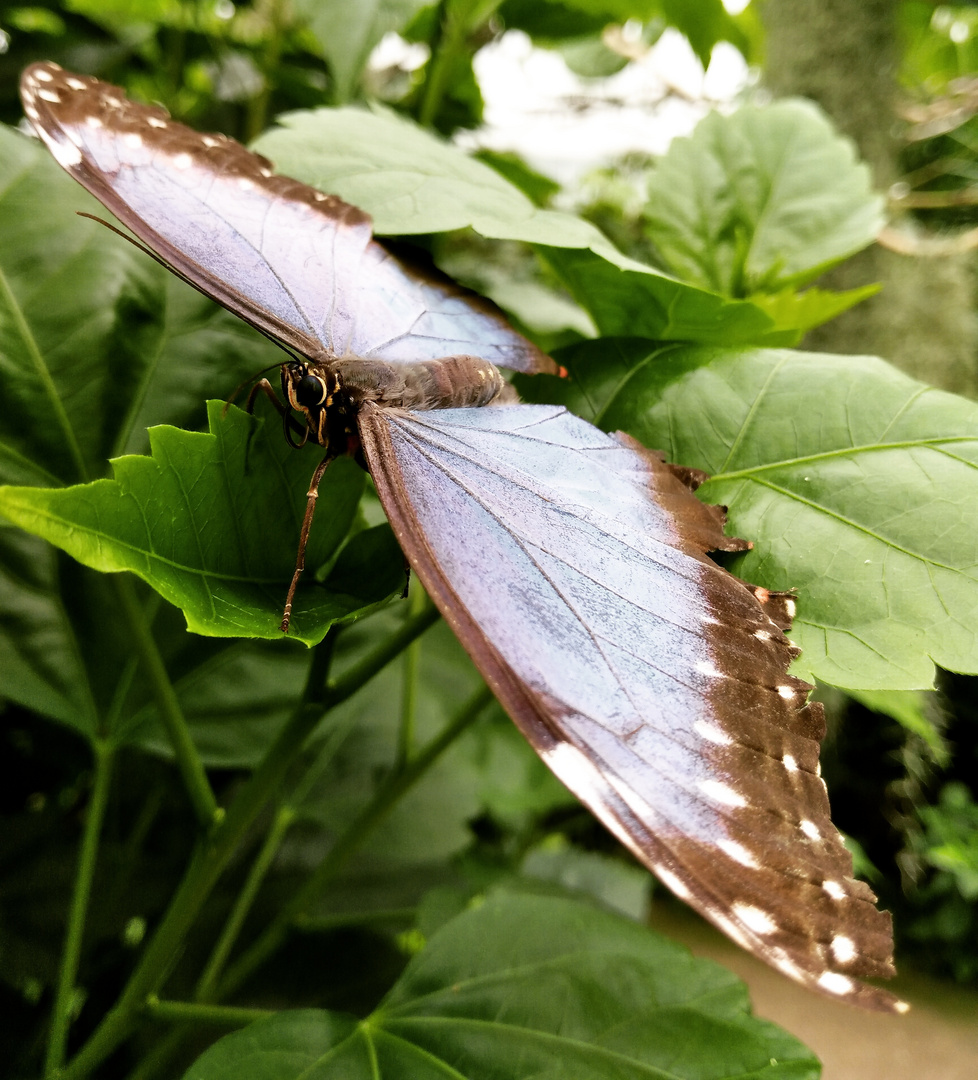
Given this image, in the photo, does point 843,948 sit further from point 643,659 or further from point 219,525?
point 219,525

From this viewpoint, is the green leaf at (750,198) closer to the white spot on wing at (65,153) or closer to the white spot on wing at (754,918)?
the white spot on wing at (65,153)

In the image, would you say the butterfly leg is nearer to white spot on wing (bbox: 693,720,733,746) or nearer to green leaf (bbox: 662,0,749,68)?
white spot on wing (bbox: 693,720,733,746)

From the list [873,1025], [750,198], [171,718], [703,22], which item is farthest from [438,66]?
[873,1025]

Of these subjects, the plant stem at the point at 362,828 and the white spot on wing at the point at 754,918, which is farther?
the plant stem at the point at 362,828

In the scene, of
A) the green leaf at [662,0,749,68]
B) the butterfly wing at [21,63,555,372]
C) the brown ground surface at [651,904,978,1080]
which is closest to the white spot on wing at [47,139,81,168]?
the butterfly wing at [21,63,555,372]

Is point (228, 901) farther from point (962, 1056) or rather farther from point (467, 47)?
point (962, 1056)

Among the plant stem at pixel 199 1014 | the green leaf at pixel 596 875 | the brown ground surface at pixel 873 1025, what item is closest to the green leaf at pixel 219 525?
the plant stem at pixel 199 1014
